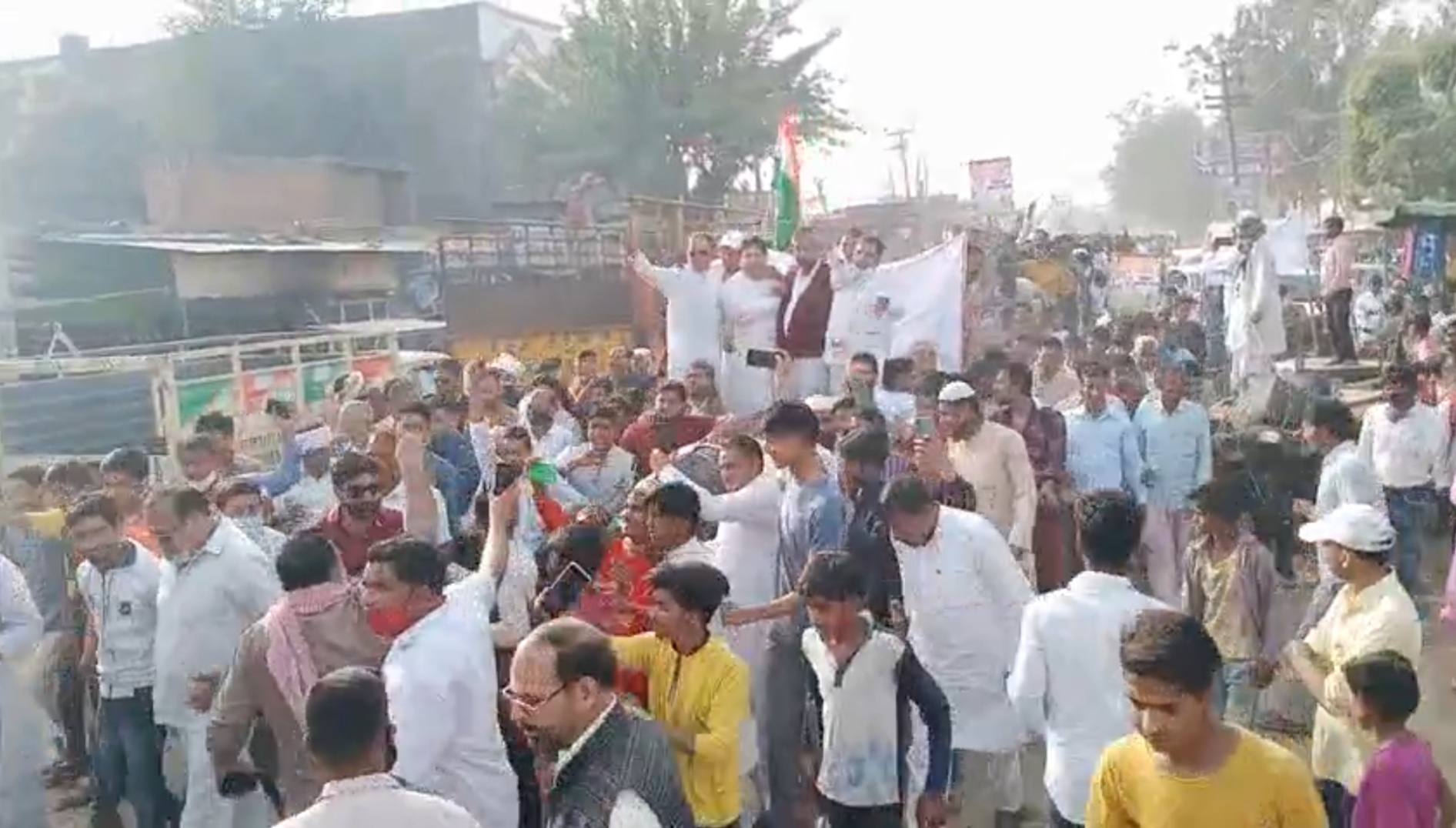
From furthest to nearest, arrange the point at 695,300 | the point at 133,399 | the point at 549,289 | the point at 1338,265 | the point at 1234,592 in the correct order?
the point at 549,289
the point at 1338,265
the point at 133,399
the point at 695,300
the point at 1234,592

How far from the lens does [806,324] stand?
10094 millimetres

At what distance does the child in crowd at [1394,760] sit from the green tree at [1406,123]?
26009mm

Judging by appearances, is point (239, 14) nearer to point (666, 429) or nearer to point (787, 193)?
point (787, 193)

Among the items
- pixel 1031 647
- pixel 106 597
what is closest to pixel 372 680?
pixel 1031 647

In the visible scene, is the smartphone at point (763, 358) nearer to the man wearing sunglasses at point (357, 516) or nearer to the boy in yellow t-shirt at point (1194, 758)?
the man wearing sunglasses at point (357, 516)

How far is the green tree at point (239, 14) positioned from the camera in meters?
36.5

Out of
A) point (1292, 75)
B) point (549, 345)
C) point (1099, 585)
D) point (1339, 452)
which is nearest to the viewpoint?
point (1099, 585)

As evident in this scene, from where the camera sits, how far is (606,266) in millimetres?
20641

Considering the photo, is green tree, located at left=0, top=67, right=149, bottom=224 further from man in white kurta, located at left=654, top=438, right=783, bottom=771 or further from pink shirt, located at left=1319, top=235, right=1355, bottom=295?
man in white kurta, located at left=654, top=438, right=783, bottom=771

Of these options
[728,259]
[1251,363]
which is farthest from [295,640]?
[1251,363]

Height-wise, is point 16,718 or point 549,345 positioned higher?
point 549,345

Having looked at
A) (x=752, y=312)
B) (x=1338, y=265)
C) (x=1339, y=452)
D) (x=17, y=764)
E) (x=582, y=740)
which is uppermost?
(x=752, y=312)

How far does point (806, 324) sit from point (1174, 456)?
2.56 metres

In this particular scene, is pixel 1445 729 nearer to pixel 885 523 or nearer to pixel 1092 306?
pixel 885 523
